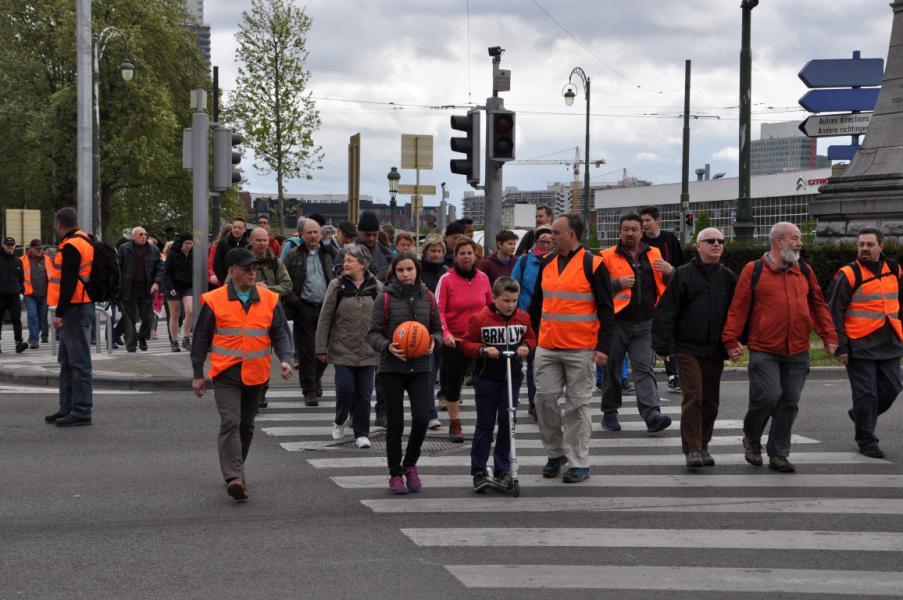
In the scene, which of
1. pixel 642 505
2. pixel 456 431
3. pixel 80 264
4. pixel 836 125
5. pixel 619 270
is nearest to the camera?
pixel 642 505

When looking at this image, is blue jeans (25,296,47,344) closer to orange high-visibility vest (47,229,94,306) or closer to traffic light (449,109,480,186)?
traffic light (449,109,480,186)

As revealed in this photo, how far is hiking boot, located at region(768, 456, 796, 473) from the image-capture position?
9062mm

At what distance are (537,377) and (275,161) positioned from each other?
30.6m

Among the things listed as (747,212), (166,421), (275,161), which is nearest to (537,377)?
(166,421)

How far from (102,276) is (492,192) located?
6076 millimetres

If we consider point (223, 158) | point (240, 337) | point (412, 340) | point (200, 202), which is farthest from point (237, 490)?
point (223, 158)

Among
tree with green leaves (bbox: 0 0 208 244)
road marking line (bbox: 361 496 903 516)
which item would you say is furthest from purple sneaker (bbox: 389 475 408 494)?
tree with green leaves (bbox: 0 0 208 244)

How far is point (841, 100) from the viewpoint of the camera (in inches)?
914

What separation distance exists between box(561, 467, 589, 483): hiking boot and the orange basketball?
4.55ft

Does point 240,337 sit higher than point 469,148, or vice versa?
point 469,148

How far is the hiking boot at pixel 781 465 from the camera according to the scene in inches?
357

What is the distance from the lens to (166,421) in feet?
38.3

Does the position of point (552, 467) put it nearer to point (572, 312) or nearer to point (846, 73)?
point (572, 312)

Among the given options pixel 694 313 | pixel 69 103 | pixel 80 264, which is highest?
pixel 69 103
